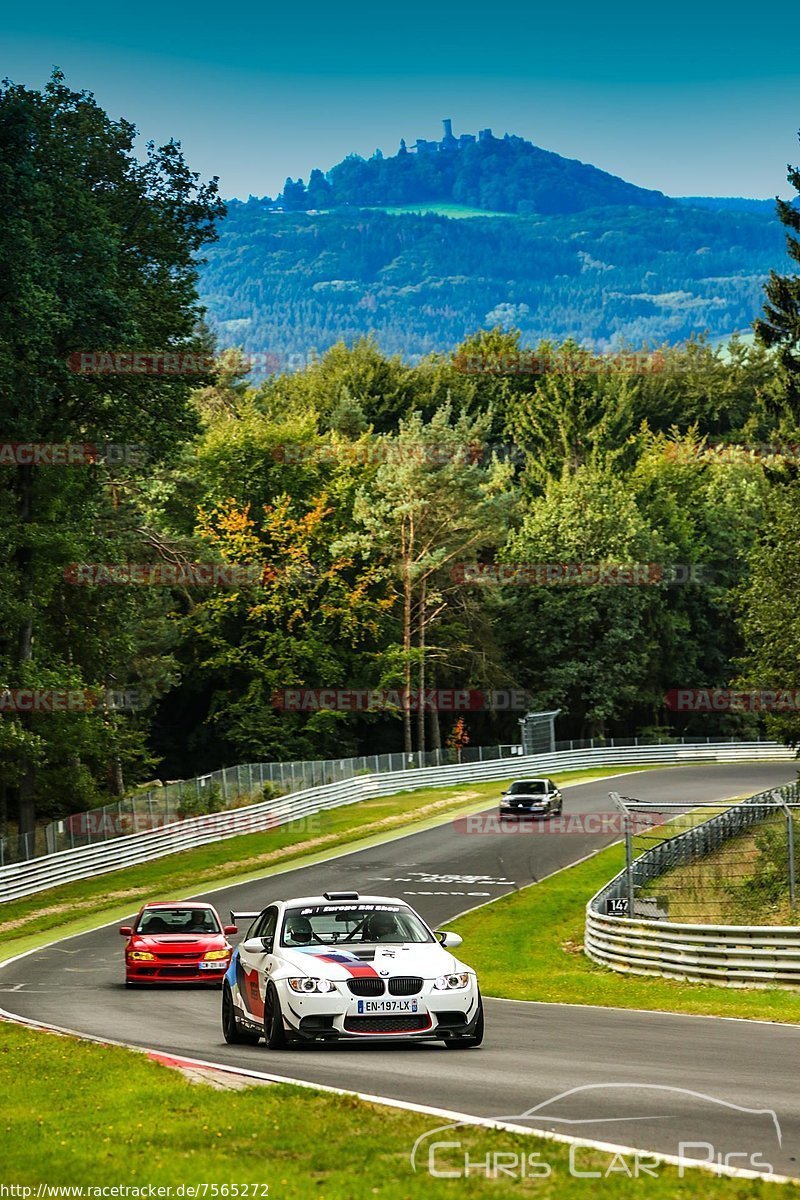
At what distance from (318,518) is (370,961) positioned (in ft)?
209

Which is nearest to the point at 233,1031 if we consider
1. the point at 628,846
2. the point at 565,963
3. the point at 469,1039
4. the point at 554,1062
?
the point at 469,1039

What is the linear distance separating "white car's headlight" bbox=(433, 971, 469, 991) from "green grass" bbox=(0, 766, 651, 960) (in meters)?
21.2

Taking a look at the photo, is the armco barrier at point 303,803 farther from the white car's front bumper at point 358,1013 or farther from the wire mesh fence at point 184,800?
the white car's front bumper at point 358,1013

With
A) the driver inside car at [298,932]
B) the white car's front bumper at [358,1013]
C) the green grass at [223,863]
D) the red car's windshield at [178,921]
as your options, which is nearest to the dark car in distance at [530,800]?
the green grass at [223,863]

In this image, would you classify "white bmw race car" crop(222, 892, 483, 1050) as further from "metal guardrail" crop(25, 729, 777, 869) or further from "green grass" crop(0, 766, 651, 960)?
"metal guardrail" crop(25, 729, 777, 869)

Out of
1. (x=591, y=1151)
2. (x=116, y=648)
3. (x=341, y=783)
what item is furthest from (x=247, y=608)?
(x=591, y=1151)

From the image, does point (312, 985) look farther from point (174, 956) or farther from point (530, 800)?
point (530, 800)

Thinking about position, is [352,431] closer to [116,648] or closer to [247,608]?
[247,608]

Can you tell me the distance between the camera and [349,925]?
16.0 meters

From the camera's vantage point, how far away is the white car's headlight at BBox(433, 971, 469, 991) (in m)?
14.3

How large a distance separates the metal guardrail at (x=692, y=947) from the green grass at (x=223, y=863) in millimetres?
13127

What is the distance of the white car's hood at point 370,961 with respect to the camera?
46.5 ft

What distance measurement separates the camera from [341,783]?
61.8m

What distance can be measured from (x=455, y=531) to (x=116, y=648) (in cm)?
3339
